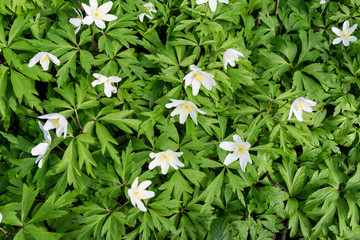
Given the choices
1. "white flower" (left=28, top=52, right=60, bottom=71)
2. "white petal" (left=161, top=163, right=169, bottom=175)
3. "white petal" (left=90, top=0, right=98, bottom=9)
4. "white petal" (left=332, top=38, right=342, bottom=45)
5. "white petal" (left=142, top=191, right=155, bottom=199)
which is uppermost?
"white petal" (left=90, top=0, right=98, bottom=9)

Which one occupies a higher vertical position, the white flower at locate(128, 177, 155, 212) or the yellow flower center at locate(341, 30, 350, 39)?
the yellow flower center at locate(341, 30, 350, 39)

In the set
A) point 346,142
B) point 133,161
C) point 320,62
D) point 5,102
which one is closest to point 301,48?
point 320,62

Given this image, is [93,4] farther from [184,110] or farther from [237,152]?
[237,152]

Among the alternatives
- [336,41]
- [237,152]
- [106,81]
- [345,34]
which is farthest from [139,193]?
[345,34]

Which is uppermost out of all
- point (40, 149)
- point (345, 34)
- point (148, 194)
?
point (345, 34)

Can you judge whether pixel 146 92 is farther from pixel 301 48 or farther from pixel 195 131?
pixel 301 48

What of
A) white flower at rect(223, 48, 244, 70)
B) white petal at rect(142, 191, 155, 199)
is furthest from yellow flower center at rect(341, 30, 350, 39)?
white petal at rect(142, 191, 155, 199)

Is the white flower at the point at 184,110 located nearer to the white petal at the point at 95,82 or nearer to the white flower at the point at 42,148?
the white petal at the point at 95,82

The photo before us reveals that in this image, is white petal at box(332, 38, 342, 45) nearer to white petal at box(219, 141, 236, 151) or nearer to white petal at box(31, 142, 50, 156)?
white petal at box(219, 141, 236, 151)
